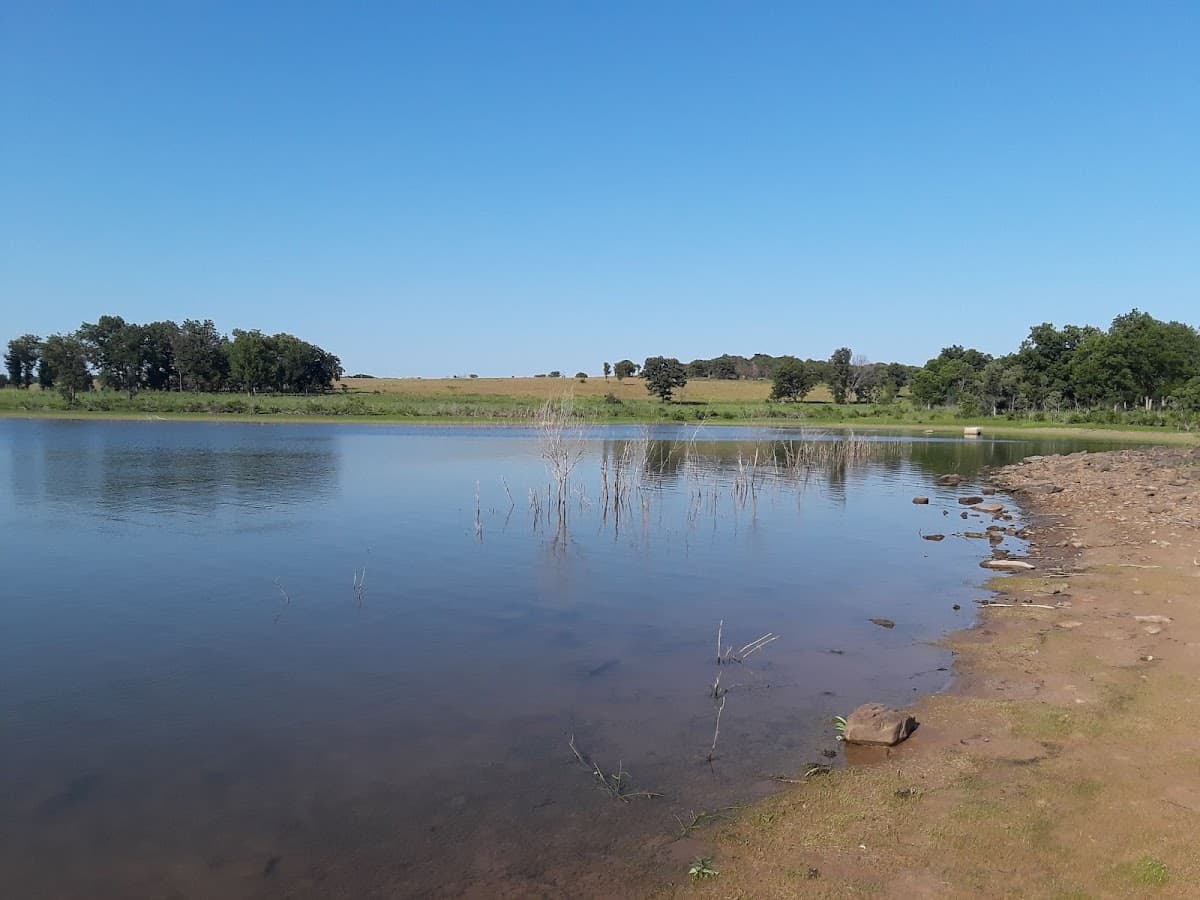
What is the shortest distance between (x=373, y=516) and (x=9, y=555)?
378 inches

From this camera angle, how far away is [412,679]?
1134 centimetres

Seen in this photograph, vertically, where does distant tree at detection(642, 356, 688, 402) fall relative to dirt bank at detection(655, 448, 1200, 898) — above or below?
above

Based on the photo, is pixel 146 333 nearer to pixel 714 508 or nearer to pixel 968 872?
pixel 714 508

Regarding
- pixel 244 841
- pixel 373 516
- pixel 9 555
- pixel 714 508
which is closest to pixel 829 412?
pixel 714 508

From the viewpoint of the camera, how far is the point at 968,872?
20.4 feet

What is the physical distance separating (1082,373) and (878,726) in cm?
10335

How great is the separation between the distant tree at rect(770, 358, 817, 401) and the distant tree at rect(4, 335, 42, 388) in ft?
411

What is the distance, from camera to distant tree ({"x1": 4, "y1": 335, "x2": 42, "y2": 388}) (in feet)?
462

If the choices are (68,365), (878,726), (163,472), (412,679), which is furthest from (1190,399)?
(68,365)

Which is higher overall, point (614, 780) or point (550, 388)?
point (550, 388)

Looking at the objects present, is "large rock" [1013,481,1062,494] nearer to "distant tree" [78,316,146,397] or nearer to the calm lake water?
the calm lake water

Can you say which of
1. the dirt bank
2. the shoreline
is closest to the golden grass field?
the shoreline

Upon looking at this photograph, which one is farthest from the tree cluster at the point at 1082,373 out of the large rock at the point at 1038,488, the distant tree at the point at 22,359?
the distant tree at the point at 22,359

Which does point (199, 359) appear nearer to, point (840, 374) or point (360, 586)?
point (840, 374)
